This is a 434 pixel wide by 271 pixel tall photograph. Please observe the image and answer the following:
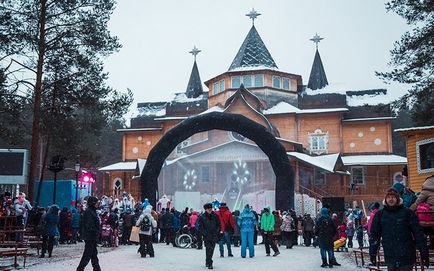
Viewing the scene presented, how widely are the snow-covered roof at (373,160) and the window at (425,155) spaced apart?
94.4 feet

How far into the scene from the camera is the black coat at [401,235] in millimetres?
6879

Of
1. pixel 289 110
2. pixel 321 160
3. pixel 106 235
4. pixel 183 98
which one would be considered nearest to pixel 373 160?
pixel 321 160

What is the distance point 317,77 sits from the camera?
53375 millimetres

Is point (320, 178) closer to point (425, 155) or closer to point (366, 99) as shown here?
point (366, 99)

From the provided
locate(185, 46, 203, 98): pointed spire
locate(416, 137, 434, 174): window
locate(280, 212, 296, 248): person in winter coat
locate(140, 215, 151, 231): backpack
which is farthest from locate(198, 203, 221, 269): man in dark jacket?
locate(185, 46, 203, 98): pointed spire

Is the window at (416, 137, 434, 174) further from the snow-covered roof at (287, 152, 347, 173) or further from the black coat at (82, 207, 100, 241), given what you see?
the snow-covered roof at (287, 152, 347, 173)

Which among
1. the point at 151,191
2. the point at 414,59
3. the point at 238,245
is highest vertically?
the point at 414,59

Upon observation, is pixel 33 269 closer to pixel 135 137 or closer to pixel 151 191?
pixel 151 191

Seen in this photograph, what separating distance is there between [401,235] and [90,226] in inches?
266

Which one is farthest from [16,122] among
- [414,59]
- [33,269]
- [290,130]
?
[290,130]

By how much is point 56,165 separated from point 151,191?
5.73 meters

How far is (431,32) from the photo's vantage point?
71.5 ft

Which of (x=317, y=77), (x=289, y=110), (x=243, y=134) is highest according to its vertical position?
(x=317, y=77)

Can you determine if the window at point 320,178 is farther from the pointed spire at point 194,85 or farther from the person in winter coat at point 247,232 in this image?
the person in winter coat at point 247,232
